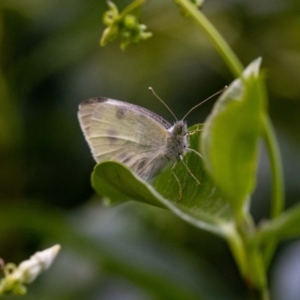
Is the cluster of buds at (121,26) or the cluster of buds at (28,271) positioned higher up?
the cluster of buds at (121,26)

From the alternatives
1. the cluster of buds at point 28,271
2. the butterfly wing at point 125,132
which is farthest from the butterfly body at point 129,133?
the cluster of buds at point 28,271

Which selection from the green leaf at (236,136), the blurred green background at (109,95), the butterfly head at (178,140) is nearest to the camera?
the green leaf at (236,136)

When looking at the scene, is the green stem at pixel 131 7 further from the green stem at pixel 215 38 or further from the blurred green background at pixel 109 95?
the blurred green background at pixel 109 95

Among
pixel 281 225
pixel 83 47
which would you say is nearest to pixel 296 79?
pixel 83 47

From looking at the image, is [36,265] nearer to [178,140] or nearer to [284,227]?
[284,227]

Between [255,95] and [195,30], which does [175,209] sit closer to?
[255,95]

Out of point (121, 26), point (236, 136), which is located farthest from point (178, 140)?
point (236, 136)
